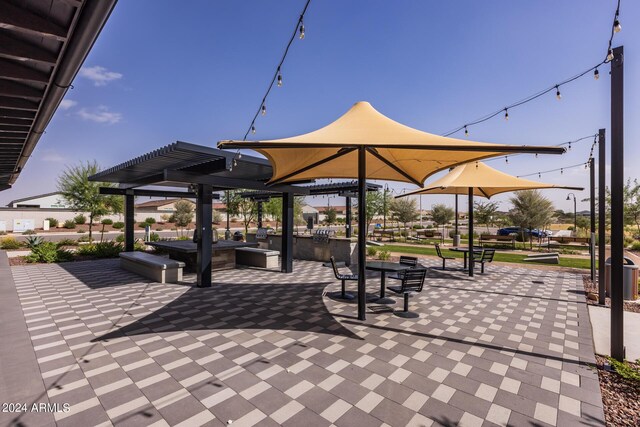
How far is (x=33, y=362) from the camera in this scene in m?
3.91

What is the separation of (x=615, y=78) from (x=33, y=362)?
8562 mm

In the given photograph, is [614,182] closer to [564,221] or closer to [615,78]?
[615,78]

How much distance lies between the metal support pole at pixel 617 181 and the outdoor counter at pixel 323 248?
852 cm

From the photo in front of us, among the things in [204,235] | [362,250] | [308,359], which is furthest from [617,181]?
[204,235]

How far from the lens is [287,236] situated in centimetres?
1079

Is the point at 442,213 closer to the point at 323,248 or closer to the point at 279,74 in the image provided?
the point at 323,248

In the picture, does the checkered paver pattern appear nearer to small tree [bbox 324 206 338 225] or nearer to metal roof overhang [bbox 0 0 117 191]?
metal roof overhang [bbox 0 0 117 191]

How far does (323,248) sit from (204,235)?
20.8ft

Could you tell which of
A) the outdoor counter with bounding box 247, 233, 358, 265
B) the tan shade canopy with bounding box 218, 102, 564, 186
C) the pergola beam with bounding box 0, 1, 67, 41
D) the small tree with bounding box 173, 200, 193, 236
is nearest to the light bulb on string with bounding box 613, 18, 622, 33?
the tan shade canopy with bounding box 218, 102, 564, 186

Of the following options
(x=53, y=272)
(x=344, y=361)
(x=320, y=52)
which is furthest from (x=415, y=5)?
(x=53, y=272)

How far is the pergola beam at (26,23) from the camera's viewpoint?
2100 millimetres

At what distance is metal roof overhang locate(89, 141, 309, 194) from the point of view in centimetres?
684

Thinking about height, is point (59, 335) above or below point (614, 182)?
below

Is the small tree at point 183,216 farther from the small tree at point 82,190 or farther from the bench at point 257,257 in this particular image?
the bench at point 257,257
